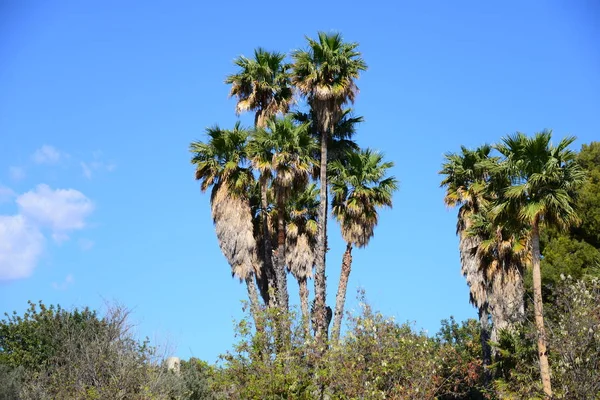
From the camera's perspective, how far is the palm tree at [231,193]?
33000 mm

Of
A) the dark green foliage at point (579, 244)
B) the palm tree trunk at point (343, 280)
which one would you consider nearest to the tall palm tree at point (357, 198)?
the palm tree trunk at point (343, 280)

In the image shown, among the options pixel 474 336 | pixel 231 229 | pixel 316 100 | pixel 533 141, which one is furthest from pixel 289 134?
pixel 474 336

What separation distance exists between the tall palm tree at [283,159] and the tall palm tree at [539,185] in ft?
31.4

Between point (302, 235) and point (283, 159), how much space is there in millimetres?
4843

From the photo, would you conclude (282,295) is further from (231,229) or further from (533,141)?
(533,141)

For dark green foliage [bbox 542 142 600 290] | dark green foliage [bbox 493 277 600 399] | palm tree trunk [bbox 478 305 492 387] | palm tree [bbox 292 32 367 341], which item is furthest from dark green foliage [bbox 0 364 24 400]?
dark green foliage [bbox 542 142 600 290]

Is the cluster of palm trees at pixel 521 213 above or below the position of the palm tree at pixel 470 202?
below

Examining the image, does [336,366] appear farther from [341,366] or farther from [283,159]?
[283,159]

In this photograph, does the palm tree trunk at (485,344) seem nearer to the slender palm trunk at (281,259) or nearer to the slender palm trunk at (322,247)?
the slender palm trunk at (322,247)

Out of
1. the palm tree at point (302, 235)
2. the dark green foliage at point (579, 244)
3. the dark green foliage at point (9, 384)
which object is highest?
the dark green foliage at point (579, 244)

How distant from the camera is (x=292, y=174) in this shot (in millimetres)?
33000

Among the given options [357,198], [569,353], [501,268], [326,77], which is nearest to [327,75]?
[326,77]

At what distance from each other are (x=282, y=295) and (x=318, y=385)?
864cm

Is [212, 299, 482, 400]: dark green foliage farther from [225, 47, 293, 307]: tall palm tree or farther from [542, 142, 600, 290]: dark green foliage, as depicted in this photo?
[542, 142, 600, 290]: dark green foliage
